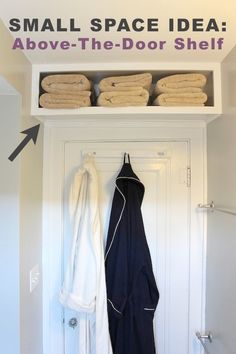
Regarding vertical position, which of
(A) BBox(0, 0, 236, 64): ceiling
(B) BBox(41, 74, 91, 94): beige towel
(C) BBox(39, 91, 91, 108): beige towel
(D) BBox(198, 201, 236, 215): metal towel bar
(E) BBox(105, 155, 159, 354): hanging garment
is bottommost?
(E) BBox(105, 155, 159, 354): hanging garment

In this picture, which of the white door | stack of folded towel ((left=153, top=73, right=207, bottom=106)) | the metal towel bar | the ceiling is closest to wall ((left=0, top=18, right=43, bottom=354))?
the ceiling

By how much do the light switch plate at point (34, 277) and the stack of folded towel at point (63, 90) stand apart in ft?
2.89

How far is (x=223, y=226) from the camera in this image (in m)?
1.43

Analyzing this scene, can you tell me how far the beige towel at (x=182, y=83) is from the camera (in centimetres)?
141

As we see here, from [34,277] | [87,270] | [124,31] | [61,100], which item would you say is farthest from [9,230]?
[124,31]

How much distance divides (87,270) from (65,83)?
992mm

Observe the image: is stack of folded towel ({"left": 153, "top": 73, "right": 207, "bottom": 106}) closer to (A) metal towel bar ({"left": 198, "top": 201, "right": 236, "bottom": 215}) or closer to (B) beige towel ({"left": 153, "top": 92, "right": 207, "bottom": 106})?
(B) beige towel ({"left": 153, "top": 92, "right": 207, "bottom": 106})

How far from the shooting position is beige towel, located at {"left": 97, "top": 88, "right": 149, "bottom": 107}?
1.41 metres

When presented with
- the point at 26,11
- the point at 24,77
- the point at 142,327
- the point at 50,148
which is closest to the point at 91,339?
the point at 142,327

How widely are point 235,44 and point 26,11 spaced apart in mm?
892

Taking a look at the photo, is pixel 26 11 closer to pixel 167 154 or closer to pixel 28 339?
pixel 167 154

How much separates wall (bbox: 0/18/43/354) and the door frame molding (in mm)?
114

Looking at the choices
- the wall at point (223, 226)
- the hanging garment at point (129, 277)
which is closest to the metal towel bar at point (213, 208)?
the wall at point (223, 226)

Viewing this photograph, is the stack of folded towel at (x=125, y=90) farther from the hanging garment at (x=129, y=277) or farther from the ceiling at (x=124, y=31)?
the hanging garment at (x=129, y=277)
